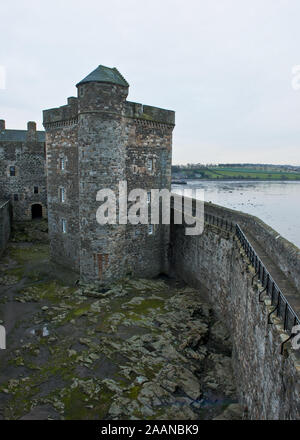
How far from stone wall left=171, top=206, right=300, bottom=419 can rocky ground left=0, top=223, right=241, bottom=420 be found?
40.9 inches

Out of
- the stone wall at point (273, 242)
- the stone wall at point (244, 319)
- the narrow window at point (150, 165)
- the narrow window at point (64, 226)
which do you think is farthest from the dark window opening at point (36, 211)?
the stone wall at point (273, 242)

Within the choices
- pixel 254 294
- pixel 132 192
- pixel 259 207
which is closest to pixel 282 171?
pixel 259 207

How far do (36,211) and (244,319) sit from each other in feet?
89.9

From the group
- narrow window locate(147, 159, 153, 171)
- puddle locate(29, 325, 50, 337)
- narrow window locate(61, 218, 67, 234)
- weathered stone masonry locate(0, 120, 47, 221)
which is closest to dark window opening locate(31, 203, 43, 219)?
weathered stone masonry locate(0, 120, 47, 221)

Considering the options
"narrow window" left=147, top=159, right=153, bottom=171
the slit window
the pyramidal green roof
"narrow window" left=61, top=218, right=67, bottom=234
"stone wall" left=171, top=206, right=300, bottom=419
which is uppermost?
the pyramidal green roof

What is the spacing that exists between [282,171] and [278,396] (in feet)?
456

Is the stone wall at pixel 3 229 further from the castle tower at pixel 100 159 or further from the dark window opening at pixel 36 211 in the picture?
the castle tower at pixel 100 159

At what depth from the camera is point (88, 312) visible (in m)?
15.6

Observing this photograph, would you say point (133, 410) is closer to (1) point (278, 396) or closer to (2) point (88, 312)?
(1) point (278, 396)

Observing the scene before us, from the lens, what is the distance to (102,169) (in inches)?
685

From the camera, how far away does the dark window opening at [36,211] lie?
33.1 m

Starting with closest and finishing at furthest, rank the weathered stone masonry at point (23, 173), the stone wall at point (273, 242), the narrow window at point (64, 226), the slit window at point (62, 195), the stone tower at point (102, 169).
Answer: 1. the stone wall at point (273, 242)
2. the stone tower at point (102, 169)
3. the slit window at point (62, 195)
4. the narrow window at point (64, 226)
5. the weathered stone masonry at point (23, 173)

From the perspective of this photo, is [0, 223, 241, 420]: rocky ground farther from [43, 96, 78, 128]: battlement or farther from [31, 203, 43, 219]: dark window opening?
[31, 203, 43, 219]: dark window opening

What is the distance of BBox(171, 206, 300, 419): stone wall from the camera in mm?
5930
